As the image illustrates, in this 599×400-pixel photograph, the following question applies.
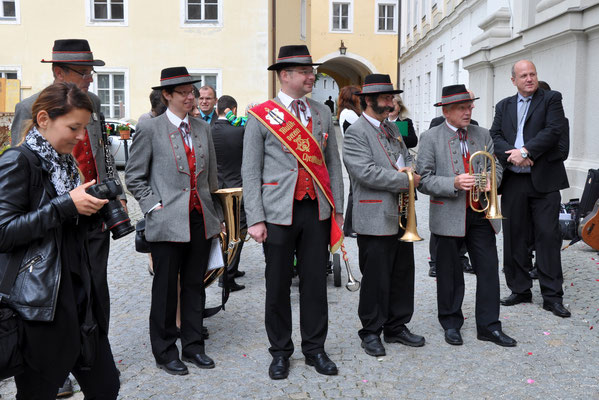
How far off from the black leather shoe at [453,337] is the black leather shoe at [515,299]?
116 centimetres

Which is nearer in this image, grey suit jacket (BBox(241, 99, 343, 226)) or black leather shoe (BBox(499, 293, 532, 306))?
grey suit jacket (BBox(241, 99, 343, 226))

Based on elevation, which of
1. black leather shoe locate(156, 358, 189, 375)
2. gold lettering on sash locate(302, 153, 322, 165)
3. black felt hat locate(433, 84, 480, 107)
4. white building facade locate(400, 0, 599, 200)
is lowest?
black leather shoe locate(156, 358, 189, 375)

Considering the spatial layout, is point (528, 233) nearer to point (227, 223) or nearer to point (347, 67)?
point (227, 223)

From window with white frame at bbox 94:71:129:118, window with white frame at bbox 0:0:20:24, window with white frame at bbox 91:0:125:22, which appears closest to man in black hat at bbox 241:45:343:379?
window with white frame at bbox 94:71:129:118

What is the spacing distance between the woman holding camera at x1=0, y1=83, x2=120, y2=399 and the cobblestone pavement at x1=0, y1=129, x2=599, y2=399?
1.48m

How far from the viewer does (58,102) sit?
2916 millimetres

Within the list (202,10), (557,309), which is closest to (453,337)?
(557,309)

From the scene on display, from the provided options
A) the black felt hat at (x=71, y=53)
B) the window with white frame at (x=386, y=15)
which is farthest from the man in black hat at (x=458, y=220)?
the window with white frame at (x=386, y=15)

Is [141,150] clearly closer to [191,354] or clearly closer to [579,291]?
[191,354]

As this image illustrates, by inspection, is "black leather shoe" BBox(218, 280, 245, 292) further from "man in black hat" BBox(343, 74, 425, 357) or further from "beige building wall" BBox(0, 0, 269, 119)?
"beige building wall" BBox(0, 0, 269, 119)

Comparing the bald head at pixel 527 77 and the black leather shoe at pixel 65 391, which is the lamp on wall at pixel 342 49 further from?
the black leather shoe at pixel 65 391

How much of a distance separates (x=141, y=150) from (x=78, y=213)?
1968 millimetres

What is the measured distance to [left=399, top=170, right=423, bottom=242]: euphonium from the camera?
496cm

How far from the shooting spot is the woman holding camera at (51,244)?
2773mm
